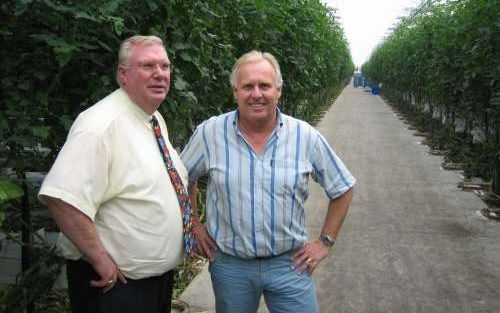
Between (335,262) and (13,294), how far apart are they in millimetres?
2643

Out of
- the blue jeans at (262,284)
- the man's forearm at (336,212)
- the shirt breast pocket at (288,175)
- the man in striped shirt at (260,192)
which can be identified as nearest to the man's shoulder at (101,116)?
the man in striped shirt at (260,192)

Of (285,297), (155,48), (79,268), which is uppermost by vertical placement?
(155,48)

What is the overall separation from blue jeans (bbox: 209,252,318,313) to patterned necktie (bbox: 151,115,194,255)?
197 mm

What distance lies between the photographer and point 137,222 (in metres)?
2.05

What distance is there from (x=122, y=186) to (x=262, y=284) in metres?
0.74

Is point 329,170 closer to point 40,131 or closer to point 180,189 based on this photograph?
point 180,189

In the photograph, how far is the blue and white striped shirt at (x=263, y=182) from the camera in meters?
2.27

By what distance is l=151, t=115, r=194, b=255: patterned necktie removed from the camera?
2.21 m

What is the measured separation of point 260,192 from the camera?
226 cm

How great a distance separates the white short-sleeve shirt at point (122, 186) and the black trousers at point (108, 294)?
0.17 ft

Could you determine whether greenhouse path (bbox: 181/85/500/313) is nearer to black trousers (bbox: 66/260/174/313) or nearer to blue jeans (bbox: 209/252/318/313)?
blue jeans (bbox: 209/252/318/313)

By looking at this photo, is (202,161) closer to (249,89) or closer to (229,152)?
(229,152)

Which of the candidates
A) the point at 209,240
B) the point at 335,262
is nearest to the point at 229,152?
the point at 209,240

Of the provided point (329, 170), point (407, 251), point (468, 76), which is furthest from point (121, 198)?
point (468, 76)
